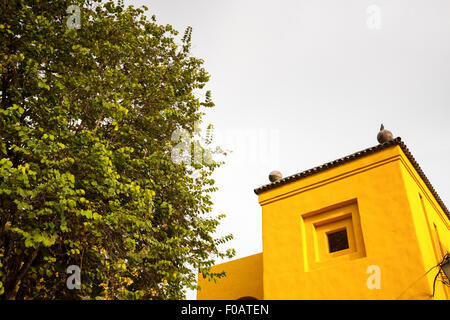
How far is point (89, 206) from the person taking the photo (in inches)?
228

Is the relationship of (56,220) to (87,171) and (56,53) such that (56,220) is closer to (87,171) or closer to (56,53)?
(87,171)

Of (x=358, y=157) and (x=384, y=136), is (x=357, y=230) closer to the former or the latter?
(x=358, y=157)

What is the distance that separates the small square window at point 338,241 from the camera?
7.84 m

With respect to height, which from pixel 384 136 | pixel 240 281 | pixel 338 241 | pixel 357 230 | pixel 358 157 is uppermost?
pixel 384 136

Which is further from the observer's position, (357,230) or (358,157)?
(358,157)

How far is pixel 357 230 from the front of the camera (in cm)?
764

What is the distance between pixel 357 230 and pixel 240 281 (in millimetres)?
4892

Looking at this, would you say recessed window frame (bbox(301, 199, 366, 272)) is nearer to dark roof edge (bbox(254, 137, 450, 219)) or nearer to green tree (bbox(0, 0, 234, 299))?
dark roof edge (bbox(254, 137, 450, 219))

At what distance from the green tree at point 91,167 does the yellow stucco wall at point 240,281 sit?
112 inches

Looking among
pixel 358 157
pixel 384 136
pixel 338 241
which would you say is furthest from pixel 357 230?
pixel 384 136

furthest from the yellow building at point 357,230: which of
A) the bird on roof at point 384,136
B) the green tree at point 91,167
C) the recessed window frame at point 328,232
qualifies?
the green tree at point 91,167

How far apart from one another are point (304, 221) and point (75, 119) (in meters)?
5.85

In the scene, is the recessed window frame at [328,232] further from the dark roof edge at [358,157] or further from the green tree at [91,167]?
the green tree at [91,167]

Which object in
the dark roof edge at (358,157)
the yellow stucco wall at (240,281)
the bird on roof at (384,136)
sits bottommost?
the yellow stucco wall at (240,281)
